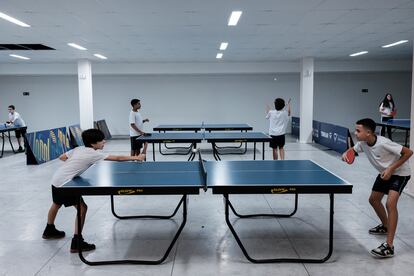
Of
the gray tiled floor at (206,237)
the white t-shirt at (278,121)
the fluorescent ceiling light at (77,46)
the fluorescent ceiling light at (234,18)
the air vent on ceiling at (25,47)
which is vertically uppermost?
the air vent on ceiling at (25,47)

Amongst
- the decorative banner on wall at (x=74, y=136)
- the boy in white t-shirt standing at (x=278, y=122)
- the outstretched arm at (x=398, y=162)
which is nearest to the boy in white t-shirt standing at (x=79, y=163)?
the outstretched arm at (x=398, y=162)

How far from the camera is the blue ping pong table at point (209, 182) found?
10.8 feet

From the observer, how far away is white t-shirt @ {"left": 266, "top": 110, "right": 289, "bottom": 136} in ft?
25.4

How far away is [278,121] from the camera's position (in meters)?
7.80

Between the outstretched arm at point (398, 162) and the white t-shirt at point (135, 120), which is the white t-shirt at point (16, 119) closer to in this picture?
the white t-shirt at point (135, 120)

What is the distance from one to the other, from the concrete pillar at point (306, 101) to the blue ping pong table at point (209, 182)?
9.28 metres

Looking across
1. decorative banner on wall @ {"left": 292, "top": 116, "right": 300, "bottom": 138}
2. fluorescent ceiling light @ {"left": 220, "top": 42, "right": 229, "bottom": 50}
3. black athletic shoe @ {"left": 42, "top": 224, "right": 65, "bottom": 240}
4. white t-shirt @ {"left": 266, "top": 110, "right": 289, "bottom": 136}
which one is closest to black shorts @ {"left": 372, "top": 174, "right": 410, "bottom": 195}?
black athletic shoe @ {"left": 42, "top": 224, "right": 65, "bottom": 240}

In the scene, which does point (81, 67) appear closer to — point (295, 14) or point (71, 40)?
point (71, 40)

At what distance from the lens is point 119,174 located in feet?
12.8

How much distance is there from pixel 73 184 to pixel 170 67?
11787mm

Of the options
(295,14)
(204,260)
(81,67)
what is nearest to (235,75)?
(81,67)

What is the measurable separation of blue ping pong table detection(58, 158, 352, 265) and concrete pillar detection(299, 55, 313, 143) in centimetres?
928

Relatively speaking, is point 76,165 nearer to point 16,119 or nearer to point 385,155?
point 385,155

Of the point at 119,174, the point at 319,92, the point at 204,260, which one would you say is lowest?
the point at 204,260
